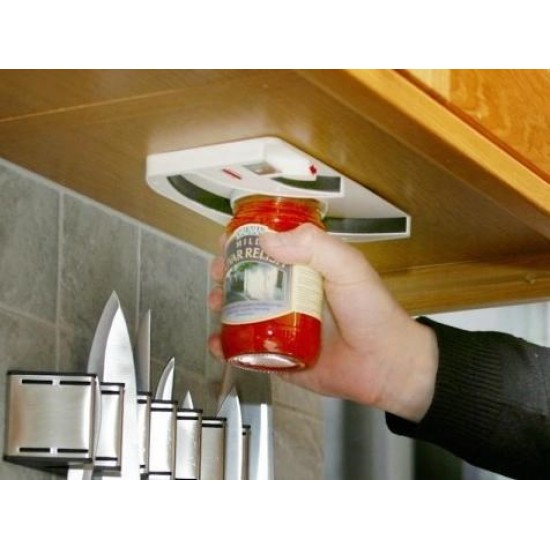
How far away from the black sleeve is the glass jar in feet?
1.04

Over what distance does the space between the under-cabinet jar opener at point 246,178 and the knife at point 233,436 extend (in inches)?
8.8

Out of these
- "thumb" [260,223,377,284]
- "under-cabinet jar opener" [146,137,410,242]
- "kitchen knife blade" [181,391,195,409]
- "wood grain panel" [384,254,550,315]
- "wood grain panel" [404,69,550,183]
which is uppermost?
"wood grain panel" [404,69,550,183]

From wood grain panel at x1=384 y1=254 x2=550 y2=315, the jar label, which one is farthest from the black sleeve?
the jar label

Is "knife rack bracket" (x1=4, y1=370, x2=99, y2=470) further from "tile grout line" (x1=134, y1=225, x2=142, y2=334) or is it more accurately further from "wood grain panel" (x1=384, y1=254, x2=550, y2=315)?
"wood grain panel" (x1=384, y1=254, x2=550, y2=315)

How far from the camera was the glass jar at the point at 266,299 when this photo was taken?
141cm

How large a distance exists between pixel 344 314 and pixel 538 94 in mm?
315

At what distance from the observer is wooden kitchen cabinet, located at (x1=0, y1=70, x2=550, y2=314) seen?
1.28 meters

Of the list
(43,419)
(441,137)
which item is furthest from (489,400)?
(43,419)

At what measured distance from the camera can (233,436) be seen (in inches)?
66.6

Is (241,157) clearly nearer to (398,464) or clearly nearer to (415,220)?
(415,220)

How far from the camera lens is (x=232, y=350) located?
142 centimetres

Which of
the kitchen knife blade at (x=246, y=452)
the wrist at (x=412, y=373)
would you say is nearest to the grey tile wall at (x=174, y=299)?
the kitchen knife blade at (x=246, y=452)
